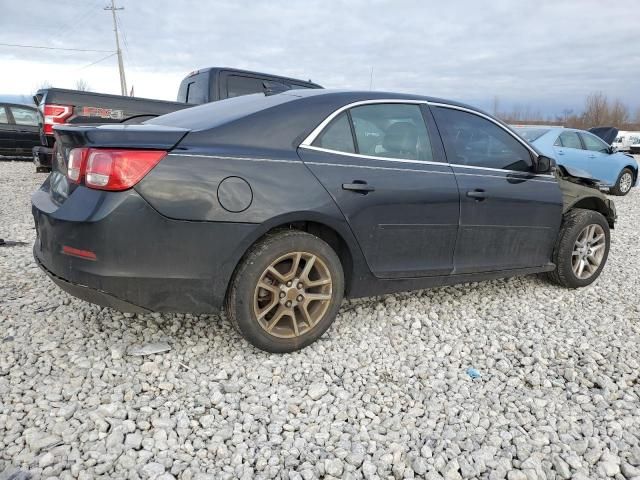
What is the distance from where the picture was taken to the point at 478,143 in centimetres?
367

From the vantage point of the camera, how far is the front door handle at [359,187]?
2897 millimetres

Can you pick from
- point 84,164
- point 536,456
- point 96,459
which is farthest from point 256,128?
point 536,456

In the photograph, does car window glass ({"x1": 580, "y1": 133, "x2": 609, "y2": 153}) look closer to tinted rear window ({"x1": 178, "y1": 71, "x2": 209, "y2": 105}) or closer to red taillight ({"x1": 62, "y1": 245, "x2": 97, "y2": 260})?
tinted rear window ({"x1": 178, "y1": 71, "x2": 209, "y2": 105})

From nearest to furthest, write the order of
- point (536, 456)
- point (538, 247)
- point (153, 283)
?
point (536, 456) < point (153, 283) < point (538, 247)

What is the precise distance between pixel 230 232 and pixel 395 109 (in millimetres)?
1487

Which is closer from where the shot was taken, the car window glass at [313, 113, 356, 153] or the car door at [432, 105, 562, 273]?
the car window glass at [313, 113, 356, 153]

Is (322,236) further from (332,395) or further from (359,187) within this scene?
(332,395)

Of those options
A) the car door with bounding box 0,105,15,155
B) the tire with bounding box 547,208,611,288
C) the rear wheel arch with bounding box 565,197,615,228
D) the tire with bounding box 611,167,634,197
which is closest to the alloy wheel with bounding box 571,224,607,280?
the tire with bounding box 547,208,611,288

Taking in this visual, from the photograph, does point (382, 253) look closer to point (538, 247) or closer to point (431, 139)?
point (431, 139)

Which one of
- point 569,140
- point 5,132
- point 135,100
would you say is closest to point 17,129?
point 5,132

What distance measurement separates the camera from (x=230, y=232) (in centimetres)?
255

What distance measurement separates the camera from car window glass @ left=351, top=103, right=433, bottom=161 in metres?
3.10

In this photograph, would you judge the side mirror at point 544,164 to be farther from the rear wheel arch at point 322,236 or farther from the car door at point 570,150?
the car door at point 570,150

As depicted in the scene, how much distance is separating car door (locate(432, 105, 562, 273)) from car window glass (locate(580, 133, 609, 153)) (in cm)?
821
